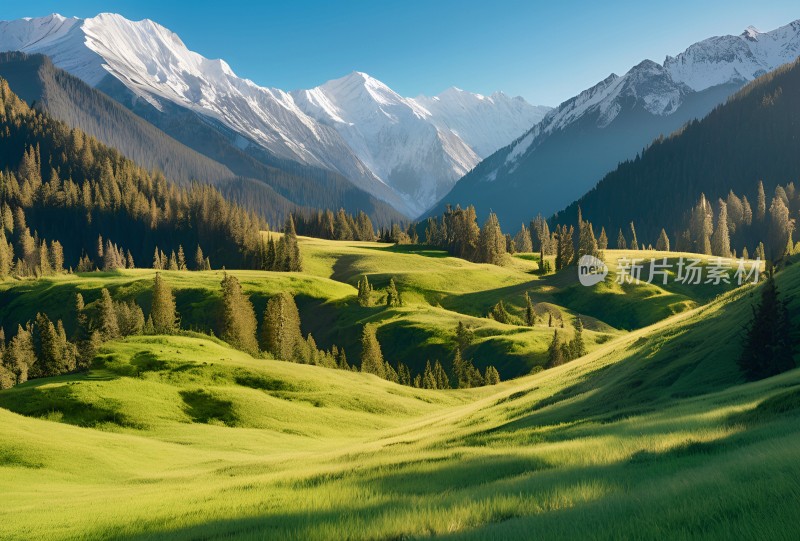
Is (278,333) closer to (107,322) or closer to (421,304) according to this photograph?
(107,322)

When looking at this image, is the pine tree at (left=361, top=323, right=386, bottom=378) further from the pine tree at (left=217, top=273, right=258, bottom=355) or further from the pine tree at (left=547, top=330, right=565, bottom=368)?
the pine tree at (left=547, top=330, right=565, bottom=368)

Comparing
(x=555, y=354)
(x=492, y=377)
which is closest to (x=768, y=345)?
(x=492, y=377)

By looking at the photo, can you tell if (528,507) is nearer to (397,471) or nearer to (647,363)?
(397,471)

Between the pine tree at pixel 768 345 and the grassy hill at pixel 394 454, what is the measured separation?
988 mm

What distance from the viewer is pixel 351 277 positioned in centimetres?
19912

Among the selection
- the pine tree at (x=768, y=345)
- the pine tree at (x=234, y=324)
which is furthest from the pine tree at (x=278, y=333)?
the pine tree at (x=768, y=345)

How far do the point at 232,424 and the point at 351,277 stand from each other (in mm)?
148275

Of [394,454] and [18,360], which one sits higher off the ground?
[18,360]

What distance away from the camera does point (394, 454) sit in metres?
23.7

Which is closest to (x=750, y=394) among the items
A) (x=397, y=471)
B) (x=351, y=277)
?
(x=397, y=471)

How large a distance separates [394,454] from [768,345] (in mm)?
15692

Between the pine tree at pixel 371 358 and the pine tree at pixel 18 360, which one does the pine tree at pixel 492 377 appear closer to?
the pine tree at pixel 371 358

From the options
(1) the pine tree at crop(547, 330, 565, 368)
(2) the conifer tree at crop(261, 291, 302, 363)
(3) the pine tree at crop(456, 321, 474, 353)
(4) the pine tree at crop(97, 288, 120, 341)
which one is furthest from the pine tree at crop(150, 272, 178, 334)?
(1) the pine tree at crop(547, 330, 565, 368)

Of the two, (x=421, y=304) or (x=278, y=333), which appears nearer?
(x=278, y=333)
